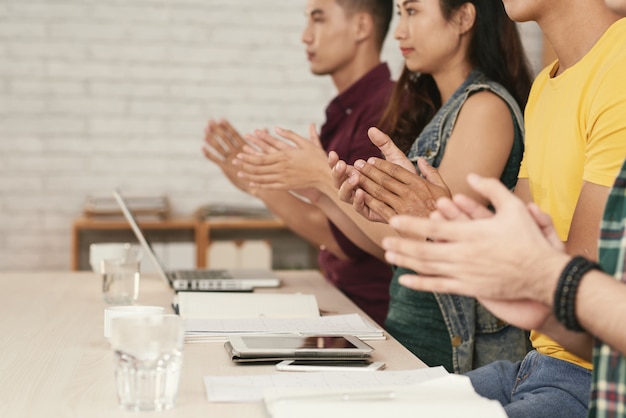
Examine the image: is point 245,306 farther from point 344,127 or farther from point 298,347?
A: point 344,127

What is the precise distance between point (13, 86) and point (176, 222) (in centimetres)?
96

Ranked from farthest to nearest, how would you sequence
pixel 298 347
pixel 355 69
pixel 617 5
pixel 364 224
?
pixel 355 69 < pixel 364 224 < pixel 617 5 < pixel 298 347

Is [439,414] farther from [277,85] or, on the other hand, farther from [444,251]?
[277,85]

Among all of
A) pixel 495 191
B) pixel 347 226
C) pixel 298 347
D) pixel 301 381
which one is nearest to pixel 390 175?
pixel 298 347

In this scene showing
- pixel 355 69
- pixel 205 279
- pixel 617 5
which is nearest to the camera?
pixel 617 5

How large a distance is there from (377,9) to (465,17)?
2.69ft

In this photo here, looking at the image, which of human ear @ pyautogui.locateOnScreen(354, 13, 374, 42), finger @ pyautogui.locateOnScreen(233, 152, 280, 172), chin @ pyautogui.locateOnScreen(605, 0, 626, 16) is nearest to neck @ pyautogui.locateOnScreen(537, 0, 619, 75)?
chin @ pyautogui.locateOnScreen(605, 0, 626, 16)

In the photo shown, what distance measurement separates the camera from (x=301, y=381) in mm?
1190

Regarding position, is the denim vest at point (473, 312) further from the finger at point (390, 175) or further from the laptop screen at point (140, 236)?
the laptop screen at point (140, 236)

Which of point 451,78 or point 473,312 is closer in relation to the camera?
point 473,312

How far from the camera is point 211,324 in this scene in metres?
1.61

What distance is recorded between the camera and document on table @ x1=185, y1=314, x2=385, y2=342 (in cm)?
154

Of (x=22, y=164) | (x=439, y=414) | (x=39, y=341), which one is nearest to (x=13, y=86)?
(x=22, y=164)

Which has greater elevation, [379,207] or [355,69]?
[355,69]
